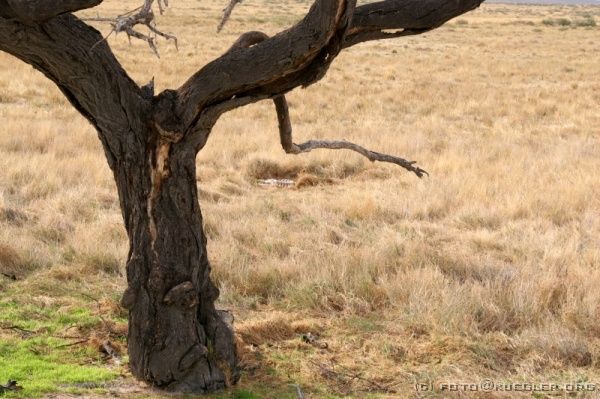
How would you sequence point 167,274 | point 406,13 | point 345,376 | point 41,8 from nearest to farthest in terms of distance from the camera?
point 41,8, point 406,13, point 167,274, point 345,376

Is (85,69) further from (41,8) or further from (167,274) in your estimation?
(167,274)

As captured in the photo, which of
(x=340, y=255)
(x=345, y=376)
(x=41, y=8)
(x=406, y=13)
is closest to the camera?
(x=41, y=8)

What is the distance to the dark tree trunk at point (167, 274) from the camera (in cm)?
445

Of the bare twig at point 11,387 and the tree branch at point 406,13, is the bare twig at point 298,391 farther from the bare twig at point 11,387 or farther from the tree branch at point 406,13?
the tree branch at point 406,13

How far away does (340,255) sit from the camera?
23.5 ft

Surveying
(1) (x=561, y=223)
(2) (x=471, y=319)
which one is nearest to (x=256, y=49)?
(2) (x=471, y=319)

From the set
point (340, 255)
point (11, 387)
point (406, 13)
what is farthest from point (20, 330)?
point (406, 13)

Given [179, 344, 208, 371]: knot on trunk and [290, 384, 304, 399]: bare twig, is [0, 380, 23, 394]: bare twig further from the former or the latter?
[290, 384, 304, 399]: bare twig

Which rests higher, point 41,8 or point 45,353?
point 41,8

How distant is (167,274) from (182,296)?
0.52ft

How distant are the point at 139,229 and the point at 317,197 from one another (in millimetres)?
5992

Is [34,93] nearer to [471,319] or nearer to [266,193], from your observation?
[266,193]

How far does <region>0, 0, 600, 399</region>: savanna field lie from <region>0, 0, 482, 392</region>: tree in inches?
12.5

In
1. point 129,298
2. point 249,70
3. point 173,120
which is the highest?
point 249,70
